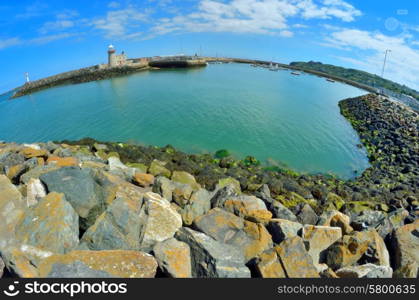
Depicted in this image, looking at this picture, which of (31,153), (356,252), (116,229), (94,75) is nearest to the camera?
(116,229)

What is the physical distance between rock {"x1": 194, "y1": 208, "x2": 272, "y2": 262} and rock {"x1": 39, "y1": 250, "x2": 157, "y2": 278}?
50.5 inches

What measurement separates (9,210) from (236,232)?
387 cm

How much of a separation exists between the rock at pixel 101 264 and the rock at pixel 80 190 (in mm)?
917

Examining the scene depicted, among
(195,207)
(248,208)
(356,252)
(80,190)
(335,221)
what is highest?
(80,190)

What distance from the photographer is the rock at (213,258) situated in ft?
10.6

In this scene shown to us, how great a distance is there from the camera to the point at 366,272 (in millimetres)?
3434

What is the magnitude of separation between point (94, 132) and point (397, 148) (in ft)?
80.3

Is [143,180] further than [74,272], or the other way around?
[143,180]

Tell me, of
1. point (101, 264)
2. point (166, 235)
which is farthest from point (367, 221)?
point (101, 264)

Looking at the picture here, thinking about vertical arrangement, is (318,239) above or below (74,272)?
below

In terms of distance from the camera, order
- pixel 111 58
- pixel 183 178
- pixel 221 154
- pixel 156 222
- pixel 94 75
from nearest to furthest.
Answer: pixel 156 222, pixel 183 178, pixel 221 154, pixel 94 75, pixel 111 58

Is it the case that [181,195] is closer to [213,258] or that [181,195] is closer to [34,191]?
[213,258]

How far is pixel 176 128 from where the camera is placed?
2028cm

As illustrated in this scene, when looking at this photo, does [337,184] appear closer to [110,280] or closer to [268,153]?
Answer: [268,153]
